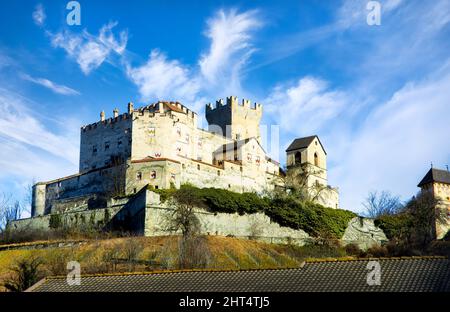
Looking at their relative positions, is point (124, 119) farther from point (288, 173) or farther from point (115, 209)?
point (288, 173)

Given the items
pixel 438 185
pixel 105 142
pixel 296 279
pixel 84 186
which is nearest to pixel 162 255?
pixel 296 279

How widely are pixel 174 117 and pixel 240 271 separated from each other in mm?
36065

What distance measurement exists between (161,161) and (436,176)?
40.4m

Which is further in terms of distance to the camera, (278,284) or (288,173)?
(288,173)

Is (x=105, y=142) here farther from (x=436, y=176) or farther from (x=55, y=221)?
(x=436, y=176)

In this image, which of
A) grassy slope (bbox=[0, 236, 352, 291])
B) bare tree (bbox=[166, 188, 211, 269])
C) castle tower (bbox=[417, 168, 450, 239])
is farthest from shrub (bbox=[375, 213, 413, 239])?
bare tree (bbox=[166, 188, 211, 269])

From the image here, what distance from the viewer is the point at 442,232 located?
245 ft

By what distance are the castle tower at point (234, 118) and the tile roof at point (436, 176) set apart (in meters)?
21.9

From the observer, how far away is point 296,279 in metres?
32.0

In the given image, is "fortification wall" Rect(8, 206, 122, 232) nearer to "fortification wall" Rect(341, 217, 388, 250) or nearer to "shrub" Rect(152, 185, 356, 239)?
"shrub" Rect(152, 185, 356, 239)

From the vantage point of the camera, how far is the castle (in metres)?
62.6

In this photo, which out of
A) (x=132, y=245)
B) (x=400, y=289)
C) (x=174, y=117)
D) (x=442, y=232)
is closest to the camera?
(x=400, y=289)

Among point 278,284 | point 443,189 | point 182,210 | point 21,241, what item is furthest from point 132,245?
point 443,189

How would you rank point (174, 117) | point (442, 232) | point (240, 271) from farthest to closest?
point (442, 232)
point (174, 117)
point (240, 271)
